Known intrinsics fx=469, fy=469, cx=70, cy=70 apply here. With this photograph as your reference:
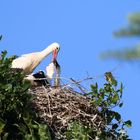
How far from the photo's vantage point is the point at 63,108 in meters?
5.36

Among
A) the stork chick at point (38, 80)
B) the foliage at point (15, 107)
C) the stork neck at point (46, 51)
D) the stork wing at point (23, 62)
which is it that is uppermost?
the stork neck at point (46, 51)

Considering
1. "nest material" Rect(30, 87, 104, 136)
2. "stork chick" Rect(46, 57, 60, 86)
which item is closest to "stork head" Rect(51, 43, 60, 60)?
"stork chick" Rect(46, 57, 60, 86)

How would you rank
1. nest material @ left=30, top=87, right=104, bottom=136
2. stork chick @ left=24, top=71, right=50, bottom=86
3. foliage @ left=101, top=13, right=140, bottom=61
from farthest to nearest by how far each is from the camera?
stork chick @ left=24, top=71, right=50, bottom=86, nest material @ left=30, top=87, right=104, bottom=136, foliage @ left=101, top=13, right=140, bottom=61

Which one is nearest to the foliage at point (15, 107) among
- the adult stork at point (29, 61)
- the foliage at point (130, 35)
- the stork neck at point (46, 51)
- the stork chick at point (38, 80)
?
the stork chick at point (38, 80)

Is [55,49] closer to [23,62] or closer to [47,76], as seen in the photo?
[23,62]

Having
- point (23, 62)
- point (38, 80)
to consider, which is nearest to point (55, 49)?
point (23, 62)

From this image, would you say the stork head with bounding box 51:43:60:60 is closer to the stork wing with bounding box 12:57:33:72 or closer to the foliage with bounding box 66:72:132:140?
the stork wing with bounding box 12:57:33:72

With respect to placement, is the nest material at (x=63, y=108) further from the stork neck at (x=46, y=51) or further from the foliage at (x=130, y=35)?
the foliage at (x=130, y=35)

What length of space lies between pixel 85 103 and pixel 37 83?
4.21 ft

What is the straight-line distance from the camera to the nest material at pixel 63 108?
518 centimetres

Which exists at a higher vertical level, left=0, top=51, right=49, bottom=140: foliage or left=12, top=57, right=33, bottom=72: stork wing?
left=12, top=57, right=33, bottom=72: stork wing

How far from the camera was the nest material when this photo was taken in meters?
5.18

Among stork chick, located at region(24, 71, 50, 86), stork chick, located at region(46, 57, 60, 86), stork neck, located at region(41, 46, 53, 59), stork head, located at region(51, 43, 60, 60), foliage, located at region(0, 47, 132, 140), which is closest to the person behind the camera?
foliage, located at region(0, 47, 132, 140)

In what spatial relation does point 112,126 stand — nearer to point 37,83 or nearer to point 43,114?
point 43,114
